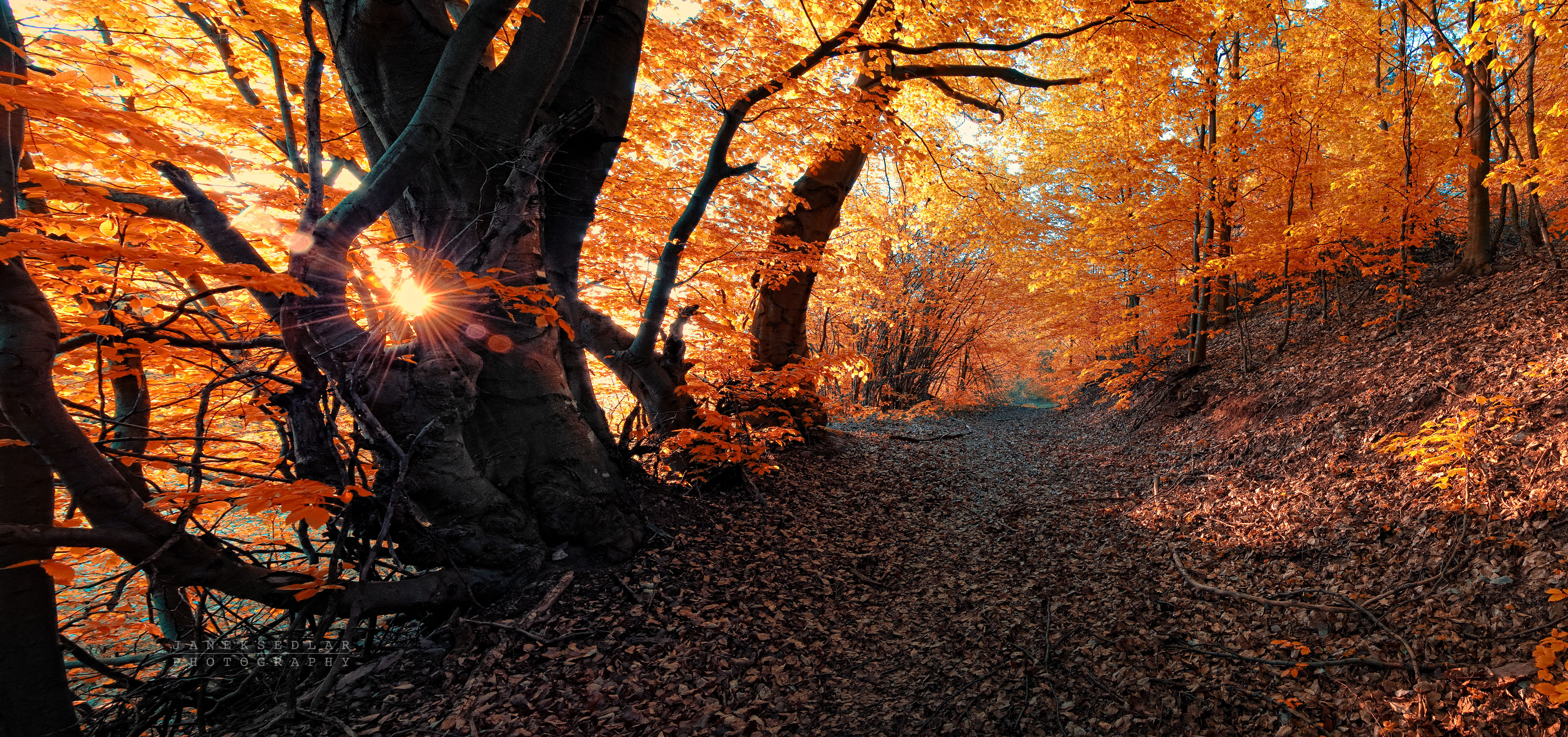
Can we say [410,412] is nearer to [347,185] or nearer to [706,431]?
[706,431]

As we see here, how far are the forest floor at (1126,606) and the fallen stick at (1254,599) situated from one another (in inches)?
0.9

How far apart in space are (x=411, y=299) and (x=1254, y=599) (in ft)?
17.5

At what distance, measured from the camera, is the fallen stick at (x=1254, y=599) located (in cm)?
299

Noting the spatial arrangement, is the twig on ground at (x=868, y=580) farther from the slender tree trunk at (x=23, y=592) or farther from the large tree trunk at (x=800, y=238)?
→ the slender tree trunk at (x=23, y=592)

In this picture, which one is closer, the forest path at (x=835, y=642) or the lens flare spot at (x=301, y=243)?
the lens flare spot at (x=301, y=243)

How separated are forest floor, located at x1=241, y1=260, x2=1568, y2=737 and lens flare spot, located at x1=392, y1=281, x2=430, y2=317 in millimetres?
1841

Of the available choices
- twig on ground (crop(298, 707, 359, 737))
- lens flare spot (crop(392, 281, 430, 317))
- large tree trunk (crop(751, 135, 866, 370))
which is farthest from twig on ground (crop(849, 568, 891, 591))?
lens flare spot (crop(392, 281, 430, 317))

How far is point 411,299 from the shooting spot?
3.21 m

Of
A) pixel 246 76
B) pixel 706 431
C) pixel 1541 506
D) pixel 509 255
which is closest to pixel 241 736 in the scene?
pixel 509 255

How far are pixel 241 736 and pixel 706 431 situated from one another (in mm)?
3502

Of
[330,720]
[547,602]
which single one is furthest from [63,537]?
[547,602]

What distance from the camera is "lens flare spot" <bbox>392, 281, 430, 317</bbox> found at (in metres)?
3.18

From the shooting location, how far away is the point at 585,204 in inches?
181

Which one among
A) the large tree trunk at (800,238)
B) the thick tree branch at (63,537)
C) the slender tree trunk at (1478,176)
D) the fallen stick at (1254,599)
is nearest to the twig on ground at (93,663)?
the thick tree branch at (63,537)
